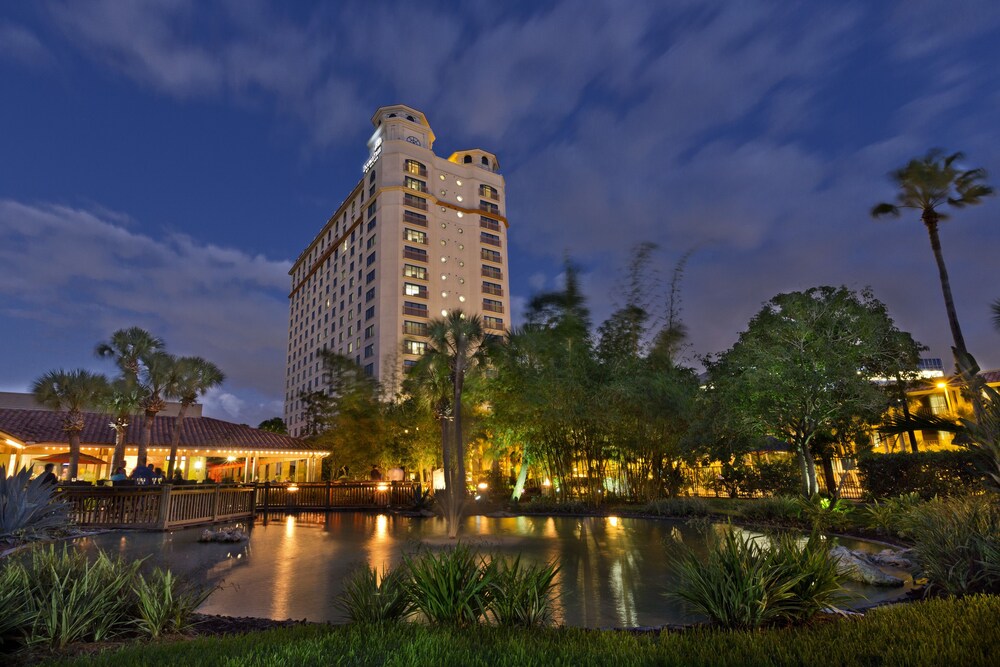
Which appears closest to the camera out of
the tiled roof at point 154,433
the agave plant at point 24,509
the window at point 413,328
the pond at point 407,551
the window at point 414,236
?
the pond at point 407,551

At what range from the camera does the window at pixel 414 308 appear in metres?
60.7

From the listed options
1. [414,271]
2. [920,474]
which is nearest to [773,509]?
[920,474]

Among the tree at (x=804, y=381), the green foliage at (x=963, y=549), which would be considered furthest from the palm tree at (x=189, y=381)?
the green foliage at (x=963, y=549)

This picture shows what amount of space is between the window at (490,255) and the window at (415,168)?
1140cm

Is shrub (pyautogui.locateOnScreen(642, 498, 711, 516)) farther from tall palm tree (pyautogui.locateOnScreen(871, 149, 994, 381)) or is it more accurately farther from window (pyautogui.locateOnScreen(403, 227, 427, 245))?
window (pyautogui.locateOnScreen(403, 227, 427, 245))

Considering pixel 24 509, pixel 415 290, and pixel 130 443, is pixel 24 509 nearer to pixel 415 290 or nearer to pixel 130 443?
pixel 130 443

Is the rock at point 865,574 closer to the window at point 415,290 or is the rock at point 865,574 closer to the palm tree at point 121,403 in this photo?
the palm tree at point 121,403

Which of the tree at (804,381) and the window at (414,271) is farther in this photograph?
the window at (414,271)

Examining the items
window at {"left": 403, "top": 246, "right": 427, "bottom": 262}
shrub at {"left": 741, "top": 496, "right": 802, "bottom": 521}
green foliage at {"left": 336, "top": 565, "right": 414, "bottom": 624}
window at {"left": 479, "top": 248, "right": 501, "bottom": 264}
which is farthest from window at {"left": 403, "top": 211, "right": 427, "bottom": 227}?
green foliage at {"left": 336, "top": 565, "right": 414, "bottom": 624}

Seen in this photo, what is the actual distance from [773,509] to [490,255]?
191 ft

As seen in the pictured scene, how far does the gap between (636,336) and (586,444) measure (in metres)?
5.87

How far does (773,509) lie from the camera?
14109 millimetres

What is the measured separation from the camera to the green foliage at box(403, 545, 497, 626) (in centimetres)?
480

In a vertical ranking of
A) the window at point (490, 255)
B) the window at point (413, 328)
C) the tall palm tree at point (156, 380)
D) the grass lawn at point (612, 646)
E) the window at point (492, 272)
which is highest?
the window at point (490, 255)
